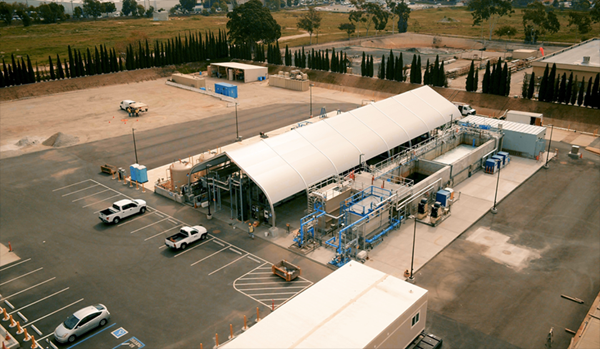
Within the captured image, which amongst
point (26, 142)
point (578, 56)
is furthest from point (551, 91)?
point (26, 142)

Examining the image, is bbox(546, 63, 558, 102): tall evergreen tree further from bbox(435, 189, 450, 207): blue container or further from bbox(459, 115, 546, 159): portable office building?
bbox(435, 189, 450, 207): blue container

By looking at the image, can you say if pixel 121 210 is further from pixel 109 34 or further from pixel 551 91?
pixel 109 34

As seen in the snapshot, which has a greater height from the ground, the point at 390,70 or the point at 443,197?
the point at 390,70

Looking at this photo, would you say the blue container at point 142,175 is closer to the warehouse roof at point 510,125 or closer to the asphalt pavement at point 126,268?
the asphalt pavement at point 126,268

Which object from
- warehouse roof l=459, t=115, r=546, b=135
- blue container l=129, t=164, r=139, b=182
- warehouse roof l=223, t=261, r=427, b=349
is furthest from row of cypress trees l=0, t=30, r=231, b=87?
warehouse roof l=223, t=261, r=427, b=349

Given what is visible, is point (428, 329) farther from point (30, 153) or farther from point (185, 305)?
point (30, 153)

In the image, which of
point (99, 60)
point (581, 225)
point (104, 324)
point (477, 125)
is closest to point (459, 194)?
point (581, 225)
